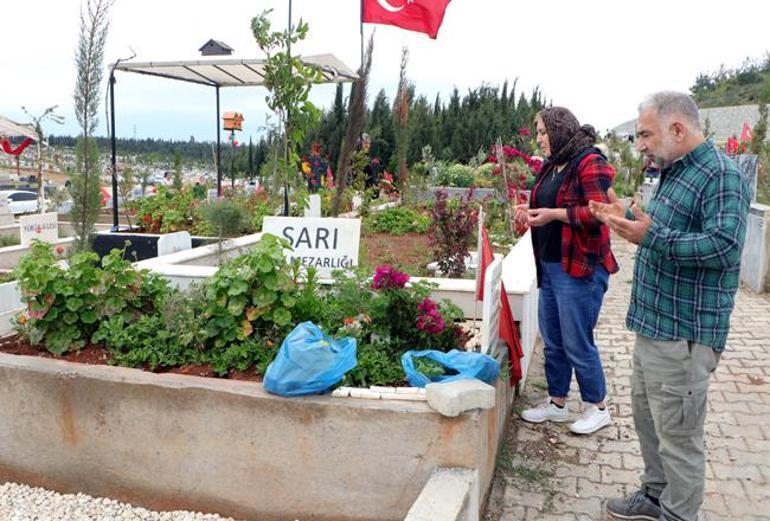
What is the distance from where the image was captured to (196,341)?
3580 mm

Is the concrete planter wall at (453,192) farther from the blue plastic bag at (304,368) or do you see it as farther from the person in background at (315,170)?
the blue plastic bag at (304,368)

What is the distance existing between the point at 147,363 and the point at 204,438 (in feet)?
2.08

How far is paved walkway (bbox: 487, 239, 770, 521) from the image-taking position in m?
3.29

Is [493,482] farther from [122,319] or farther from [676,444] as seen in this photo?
[122,319]

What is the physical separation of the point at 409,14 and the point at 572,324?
4.57 m

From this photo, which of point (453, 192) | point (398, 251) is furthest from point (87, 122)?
point (453, 192)

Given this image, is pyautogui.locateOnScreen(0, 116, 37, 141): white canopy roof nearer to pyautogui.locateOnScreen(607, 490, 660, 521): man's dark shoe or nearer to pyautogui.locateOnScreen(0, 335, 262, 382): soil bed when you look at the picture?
pyautogui.locateOnScreen(0, 335, 262, 382): soil bed

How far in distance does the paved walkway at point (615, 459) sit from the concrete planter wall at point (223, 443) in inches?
9.7

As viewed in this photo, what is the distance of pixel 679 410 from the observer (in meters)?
2.67

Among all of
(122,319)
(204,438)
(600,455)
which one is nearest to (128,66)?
(122,319)

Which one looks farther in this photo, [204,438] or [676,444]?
[204,438]

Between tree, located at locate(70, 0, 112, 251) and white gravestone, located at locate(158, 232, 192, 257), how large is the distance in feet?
6.76

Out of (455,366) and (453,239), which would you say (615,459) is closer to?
(455,366)

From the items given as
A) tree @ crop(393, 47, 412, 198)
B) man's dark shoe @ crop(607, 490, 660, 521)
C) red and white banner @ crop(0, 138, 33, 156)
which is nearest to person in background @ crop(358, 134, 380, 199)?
tree @ crop(393, 47, 412, 198)
